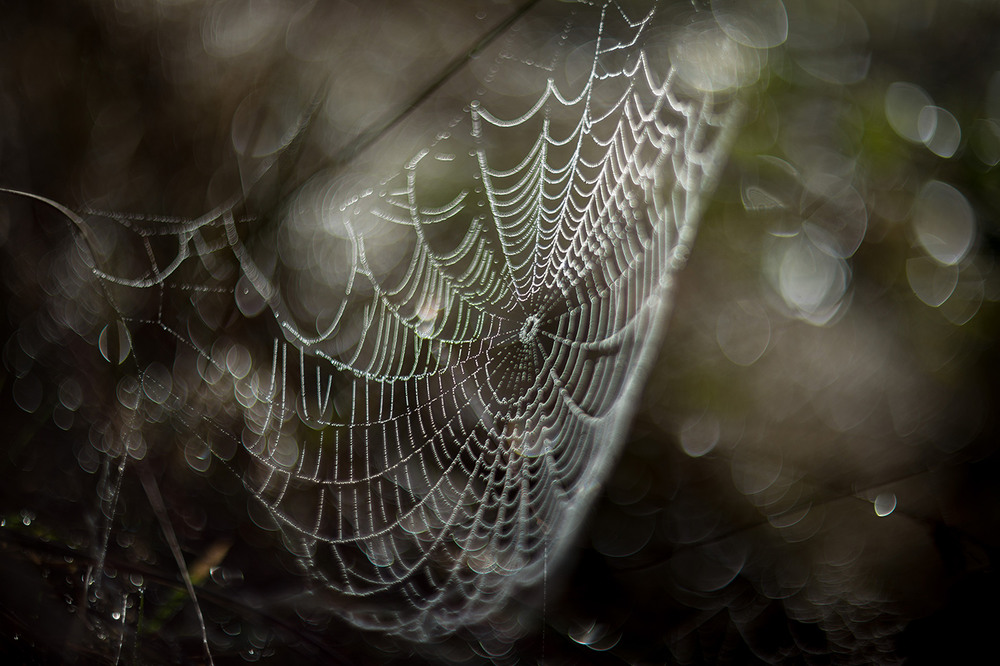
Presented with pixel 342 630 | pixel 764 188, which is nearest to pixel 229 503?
pixel 342 630

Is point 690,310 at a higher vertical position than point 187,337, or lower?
higher

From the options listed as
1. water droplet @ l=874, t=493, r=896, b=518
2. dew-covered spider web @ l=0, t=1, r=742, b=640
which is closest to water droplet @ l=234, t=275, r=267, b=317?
dew-covered spider web @ l=0, t=1, r=742, b=640

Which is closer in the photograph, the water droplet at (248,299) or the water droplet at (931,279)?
the water droplet at (931,279)

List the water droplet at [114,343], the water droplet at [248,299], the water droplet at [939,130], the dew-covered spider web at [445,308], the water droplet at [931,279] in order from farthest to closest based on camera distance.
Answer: the water droplet at [248,299], the water droplet at [114,343], the dew-covered spider web at [445,308], the water droplet at [931,279], the water droplet at [939,130]

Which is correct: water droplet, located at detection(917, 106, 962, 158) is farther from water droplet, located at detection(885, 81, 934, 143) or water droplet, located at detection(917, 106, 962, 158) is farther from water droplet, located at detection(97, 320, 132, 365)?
water droplet, located at detection(97, 320, 132, 365)

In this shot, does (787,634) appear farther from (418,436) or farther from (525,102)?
(525,102)

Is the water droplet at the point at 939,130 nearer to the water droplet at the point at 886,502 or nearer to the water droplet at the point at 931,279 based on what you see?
the water droplet at the point at 931,279

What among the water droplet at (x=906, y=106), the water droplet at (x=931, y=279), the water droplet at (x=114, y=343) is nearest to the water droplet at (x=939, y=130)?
the water droplet at (x=906, y=106)

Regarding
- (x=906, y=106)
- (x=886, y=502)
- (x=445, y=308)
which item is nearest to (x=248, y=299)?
(x=445, y=308)

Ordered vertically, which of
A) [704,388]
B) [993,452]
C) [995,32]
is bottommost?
[704,388]
